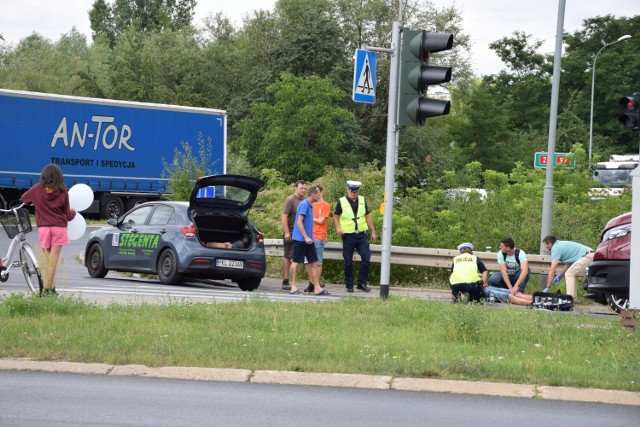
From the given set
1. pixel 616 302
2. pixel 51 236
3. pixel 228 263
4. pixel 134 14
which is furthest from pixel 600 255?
pixel 134 14

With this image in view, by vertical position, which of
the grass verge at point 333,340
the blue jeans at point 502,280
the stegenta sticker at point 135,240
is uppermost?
the stegenta sticker at point 135,240

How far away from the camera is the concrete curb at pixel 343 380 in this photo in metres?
9.18

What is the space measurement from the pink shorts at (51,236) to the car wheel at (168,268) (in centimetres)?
522

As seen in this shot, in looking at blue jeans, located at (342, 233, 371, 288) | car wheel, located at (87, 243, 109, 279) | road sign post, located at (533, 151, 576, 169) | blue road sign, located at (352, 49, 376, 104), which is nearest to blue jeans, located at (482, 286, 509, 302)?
blue jeans, located at (342, 233, 371, 288)

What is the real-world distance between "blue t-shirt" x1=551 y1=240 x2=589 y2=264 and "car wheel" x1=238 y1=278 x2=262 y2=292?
4.95 meters

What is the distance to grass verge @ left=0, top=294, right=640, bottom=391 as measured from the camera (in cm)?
991

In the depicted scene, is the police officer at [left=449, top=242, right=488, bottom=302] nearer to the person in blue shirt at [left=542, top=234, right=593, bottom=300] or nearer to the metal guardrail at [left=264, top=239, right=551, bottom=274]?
the person in blue shirt at [left=542, top=234, right=593, bottom=300]

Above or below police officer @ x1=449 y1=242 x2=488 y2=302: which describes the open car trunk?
above

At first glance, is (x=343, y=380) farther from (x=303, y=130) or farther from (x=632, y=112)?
(x=303, y=130)

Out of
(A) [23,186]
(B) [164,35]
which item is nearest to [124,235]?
(A) [23,186]

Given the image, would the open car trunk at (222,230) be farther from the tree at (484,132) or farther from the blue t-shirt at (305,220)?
the tree at (484,132)

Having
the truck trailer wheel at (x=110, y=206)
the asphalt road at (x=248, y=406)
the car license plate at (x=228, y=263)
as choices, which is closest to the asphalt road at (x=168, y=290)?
the car license plate at (x=228, y=263)

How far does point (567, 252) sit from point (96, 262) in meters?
8.18

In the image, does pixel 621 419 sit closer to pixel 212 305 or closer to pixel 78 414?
pixel 78 414
